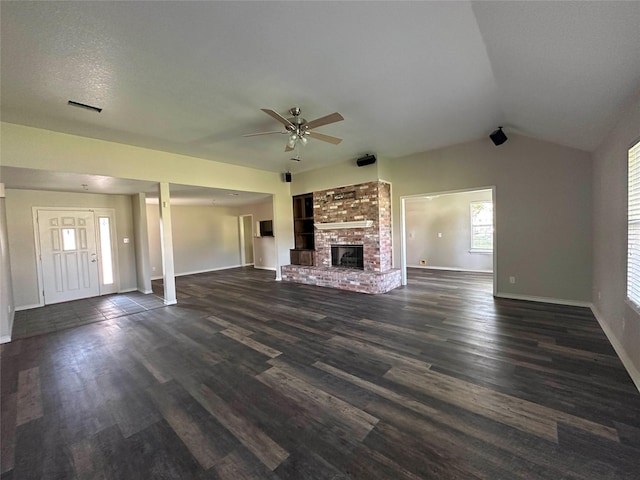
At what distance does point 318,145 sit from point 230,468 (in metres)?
4.71

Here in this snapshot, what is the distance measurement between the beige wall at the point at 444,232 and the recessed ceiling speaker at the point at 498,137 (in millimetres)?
3282

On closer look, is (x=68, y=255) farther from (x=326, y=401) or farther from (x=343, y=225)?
(x=326, y=401)

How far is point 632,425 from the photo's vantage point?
1.78 meters

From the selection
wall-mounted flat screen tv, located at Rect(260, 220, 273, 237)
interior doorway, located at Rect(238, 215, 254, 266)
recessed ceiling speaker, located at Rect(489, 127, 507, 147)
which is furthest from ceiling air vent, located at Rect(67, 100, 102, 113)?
interior doorway, located at Rect(238, 215, 254, 266)

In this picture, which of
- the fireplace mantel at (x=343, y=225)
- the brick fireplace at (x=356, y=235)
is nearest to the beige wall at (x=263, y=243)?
the brick fireplace at (x=356, y=235)

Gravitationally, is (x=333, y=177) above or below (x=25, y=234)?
above

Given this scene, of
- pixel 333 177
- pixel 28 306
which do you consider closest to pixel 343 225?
pixel 333 177

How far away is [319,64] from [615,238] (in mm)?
3779

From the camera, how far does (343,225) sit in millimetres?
6410

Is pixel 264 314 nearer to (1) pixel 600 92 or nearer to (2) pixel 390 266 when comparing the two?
(2) pixel 390 266

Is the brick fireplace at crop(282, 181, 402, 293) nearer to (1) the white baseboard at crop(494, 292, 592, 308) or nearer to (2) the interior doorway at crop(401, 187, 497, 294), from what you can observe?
(2) the interior doorway at crop(401, 187, 497, 294)

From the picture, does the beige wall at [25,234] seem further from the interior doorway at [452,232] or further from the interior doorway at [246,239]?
the interior doorway at [452,232]

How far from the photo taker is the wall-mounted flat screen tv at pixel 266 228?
9.43 m

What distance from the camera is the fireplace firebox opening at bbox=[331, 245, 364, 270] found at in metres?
6.48
